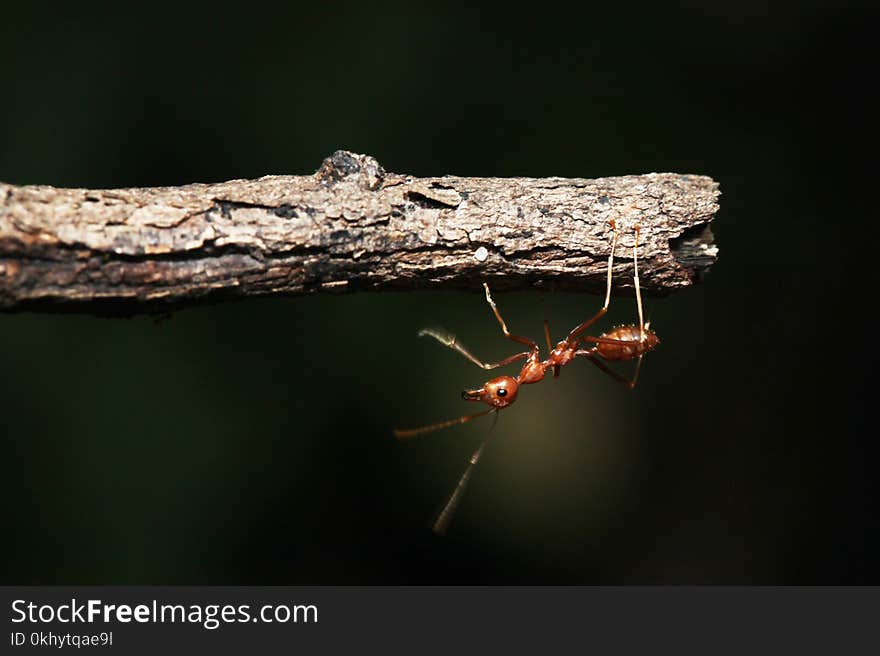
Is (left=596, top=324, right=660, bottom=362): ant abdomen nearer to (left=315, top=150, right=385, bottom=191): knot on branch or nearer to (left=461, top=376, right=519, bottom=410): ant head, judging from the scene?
(left=461, top=376, right=519, bottom=410): ant head

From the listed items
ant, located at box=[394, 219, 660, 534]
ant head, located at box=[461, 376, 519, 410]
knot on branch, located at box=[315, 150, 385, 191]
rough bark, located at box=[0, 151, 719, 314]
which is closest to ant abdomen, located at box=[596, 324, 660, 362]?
ant, located at box=[394, 219, 660, 534]

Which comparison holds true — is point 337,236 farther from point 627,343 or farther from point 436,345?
point 436,345

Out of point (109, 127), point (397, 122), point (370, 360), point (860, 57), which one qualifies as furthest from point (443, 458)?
point (860, 57)

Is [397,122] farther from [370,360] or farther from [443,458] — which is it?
[443,458]

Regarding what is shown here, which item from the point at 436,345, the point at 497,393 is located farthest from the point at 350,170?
the point at 436,345

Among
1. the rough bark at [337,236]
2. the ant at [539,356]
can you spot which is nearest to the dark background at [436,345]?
the ant at [539,356]
